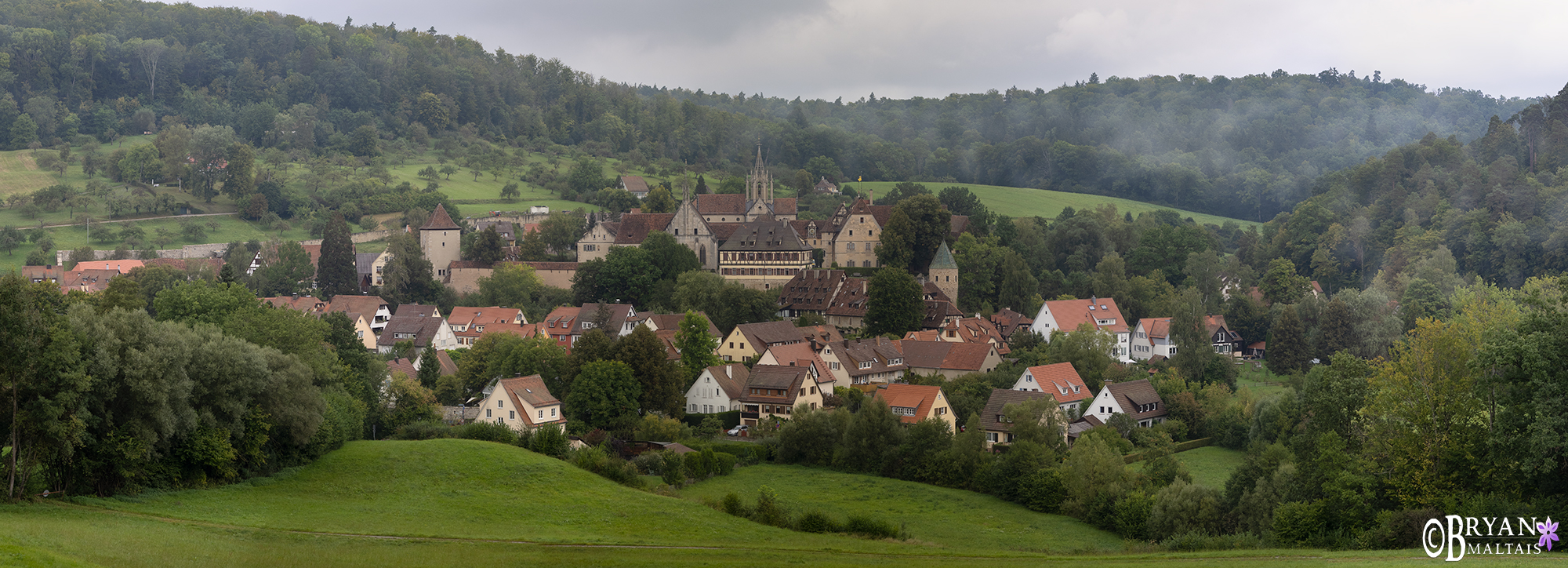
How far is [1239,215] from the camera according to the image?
134 metres

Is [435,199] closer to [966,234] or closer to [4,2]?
[966,234]

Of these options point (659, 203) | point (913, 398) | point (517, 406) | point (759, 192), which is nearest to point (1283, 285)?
point (913, 398)

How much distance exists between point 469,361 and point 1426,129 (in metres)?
138

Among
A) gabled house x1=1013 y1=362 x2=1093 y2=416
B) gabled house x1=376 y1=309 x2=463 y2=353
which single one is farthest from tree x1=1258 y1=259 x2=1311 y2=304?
gabled house x1=376 y1=309 x2=463 y2=353

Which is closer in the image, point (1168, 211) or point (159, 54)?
point (1168, 211)

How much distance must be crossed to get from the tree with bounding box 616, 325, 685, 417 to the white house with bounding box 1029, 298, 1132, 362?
26759 millimetres

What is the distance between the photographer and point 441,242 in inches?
3568

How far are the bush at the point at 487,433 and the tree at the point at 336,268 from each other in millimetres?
45194

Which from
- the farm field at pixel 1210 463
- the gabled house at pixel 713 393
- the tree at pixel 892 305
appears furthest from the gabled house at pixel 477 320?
the farm field at pixel 1210 463

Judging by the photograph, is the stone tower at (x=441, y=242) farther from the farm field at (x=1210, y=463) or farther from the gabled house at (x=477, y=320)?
the farm field at (x=1210, y=463)

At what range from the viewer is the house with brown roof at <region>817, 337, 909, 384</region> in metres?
62.9

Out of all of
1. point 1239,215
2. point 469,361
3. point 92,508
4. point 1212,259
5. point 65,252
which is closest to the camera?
point 92,508

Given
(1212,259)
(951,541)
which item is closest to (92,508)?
(951,541)

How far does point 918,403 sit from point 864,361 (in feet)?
29.0
